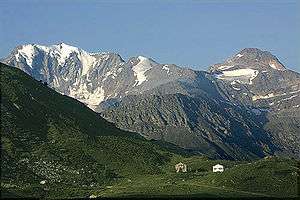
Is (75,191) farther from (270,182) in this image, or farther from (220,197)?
(270,182)

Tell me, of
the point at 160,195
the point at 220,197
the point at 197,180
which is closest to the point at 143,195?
the point at 160,195

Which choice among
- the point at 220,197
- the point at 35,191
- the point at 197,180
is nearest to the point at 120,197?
the point at 220,197

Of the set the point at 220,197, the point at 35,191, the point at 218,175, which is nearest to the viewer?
the point at 220,197

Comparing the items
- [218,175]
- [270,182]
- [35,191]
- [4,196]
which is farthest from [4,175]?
[270,182]

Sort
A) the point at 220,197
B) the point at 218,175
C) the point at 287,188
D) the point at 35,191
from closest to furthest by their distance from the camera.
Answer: the point at 220,197, the point at 35,191, the point at 287,188, the point at 218,175

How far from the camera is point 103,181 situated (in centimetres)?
19988

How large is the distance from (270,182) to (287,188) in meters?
7.37

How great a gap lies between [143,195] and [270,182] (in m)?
52.8

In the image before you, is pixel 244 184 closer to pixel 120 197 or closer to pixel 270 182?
pixel 270 182

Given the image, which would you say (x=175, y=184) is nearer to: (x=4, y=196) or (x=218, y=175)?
(x=218, y=175)

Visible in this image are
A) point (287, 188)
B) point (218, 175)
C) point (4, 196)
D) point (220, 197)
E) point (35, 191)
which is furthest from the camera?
point (218, 175)

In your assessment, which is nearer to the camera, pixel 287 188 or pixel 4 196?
pixel 4 196

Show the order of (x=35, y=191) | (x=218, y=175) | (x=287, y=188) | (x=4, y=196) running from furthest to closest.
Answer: (x=218, y=175) < (x=287, y=188) < (x=35, y=191) < (x=4, y=196)

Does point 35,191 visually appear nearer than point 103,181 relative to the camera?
Yes
